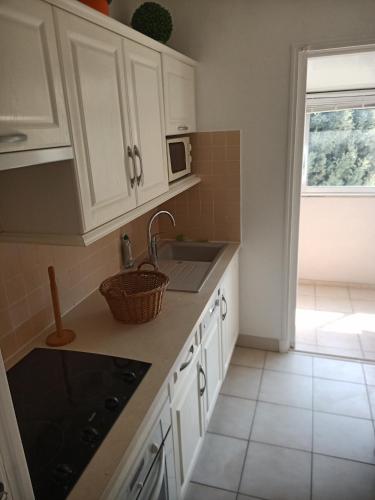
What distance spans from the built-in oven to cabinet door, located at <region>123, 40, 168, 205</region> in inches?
35.8

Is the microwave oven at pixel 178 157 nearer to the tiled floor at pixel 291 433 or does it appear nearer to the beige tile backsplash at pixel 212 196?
the beige tile backsplash at pixel 212 196

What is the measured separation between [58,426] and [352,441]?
1661 millimetres

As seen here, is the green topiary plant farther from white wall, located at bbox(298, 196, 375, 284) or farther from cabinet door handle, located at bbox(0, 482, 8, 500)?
white wall, located at bbox(298, 196, 375, 284)

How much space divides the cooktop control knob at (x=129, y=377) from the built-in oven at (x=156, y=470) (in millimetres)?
155

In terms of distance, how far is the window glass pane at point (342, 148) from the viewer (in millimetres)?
3725

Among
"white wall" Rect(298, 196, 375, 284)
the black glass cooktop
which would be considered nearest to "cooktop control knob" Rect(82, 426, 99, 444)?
the black glass cooktop

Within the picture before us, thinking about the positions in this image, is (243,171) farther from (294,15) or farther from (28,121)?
(28,121)

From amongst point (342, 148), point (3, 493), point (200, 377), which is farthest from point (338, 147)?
point (3, 493)

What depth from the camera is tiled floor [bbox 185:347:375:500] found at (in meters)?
1.80

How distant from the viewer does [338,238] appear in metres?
3.90

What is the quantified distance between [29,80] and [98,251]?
1048 millimetres

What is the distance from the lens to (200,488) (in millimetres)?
1814

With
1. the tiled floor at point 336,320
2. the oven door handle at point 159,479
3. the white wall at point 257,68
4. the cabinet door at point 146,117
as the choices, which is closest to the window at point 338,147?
the tiled floor at point 336,320

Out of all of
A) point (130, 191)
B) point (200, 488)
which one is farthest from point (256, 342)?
point (130, 191)
